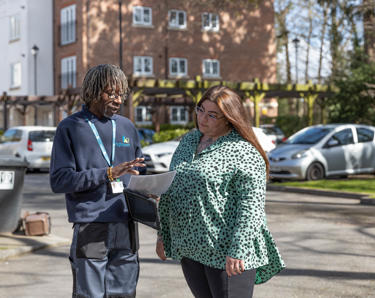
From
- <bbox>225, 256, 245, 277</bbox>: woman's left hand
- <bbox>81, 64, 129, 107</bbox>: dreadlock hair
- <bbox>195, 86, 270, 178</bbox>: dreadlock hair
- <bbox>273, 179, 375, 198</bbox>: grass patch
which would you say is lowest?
<bbox>273, 179, 375, 198</bbox>: grass patch

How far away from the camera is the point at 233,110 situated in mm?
3344

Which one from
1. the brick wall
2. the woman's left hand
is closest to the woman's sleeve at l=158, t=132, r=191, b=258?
the woman's left hand

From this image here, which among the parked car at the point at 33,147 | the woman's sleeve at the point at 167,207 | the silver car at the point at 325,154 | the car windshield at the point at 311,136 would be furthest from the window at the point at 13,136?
the woman's sleeve at the point at 167,207

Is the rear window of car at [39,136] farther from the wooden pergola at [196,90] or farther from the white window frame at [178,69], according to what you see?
the white window frame at [178,69]

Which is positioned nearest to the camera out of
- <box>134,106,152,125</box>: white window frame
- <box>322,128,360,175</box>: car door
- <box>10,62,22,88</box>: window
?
<box>322,128,360,175</box>: car door

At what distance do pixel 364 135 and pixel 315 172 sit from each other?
2.18 m

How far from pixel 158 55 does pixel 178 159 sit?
37150 mm

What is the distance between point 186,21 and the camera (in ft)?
136

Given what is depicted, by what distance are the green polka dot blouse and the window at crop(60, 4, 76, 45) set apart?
3723 cm

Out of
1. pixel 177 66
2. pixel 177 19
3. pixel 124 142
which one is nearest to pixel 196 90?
pixel 177 66

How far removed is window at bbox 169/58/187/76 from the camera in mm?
40812

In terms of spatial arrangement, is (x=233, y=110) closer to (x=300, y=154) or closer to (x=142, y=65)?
(x=300, y=154)

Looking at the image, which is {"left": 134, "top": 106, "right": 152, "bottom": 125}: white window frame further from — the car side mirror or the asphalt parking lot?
the asphalt parking lot

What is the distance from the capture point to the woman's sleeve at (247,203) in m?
3.21
